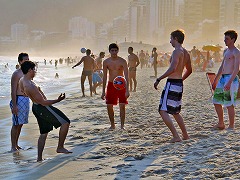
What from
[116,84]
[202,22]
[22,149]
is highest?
[202,22]

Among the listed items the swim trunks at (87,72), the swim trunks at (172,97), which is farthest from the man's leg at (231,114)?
the swim trunks at (87,72)

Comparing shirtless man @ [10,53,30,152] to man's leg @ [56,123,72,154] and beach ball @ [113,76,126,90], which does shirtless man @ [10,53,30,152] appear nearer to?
man's leg @ [56,123,72,154]

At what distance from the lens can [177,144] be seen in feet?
17.9

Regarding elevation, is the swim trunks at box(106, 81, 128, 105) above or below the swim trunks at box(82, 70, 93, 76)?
below

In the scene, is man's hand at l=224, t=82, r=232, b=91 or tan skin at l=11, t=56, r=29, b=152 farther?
man's hand at l=224, t=82, r=232, b=91

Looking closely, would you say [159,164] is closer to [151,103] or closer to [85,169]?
[85,169]

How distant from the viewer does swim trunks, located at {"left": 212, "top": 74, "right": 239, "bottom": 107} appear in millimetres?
6234

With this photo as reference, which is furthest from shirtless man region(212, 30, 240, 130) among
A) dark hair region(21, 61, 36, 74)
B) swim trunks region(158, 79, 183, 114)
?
dark hair region(21, 61, 36, 74)

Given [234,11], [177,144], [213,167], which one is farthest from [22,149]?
[234,11]

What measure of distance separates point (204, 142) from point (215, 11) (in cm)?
15841

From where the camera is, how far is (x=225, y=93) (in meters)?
6.26

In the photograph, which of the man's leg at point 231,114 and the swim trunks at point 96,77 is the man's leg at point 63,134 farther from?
the swim trunks at point 96,77

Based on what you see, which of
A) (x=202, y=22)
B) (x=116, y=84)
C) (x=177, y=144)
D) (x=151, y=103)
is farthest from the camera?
(x=202, y=22)

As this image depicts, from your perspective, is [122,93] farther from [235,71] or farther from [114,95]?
[235,71]
